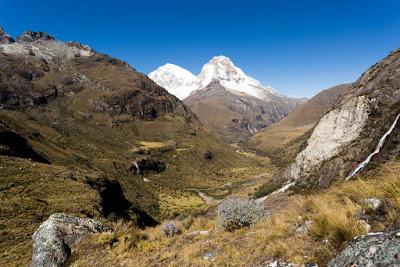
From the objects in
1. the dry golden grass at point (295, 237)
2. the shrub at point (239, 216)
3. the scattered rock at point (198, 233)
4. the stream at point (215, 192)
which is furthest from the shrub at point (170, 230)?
the stream at point (215, 192)

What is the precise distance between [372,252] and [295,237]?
3.06m

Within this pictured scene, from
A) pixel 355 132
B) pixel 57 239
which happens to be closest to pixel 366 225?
pixel 57 239

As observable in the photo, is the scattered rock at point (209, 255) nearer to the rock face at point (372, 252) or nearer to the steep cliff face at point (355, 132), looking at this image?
the rock face at point (372, 252)

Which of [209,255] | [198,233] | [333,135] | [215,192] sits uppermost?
[333,135]

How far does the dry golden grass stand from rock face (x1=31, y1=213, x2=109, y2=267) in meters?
2.41

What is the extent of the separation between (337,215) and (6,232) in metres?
31.3

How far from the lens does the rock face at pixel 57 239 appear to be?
1419cm

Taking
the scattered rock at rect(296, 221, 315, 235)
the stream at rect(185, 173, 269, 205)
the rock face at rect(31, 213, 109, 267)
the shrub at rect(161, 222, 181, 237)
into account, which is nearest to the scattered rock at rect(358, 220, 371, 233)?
the scattered rock at rect(296, 221, 315, 235)

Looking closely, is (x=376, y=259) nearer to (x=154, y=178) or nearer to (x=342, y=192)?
(x=342, y=192)

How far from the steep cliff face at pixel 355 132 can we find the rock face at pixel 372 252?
32410 millimetres

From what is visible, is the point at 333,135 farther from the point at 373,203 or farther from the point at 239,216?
the point at 373,203

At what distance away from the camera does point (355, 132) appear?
52.0 meters

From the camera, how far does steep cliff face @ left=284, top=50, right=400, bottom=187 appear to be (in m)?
43.3

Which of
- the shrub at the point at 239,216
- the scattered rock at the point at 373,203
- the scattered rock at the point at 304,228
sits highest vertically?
the scattered rock at the point at 373,203
